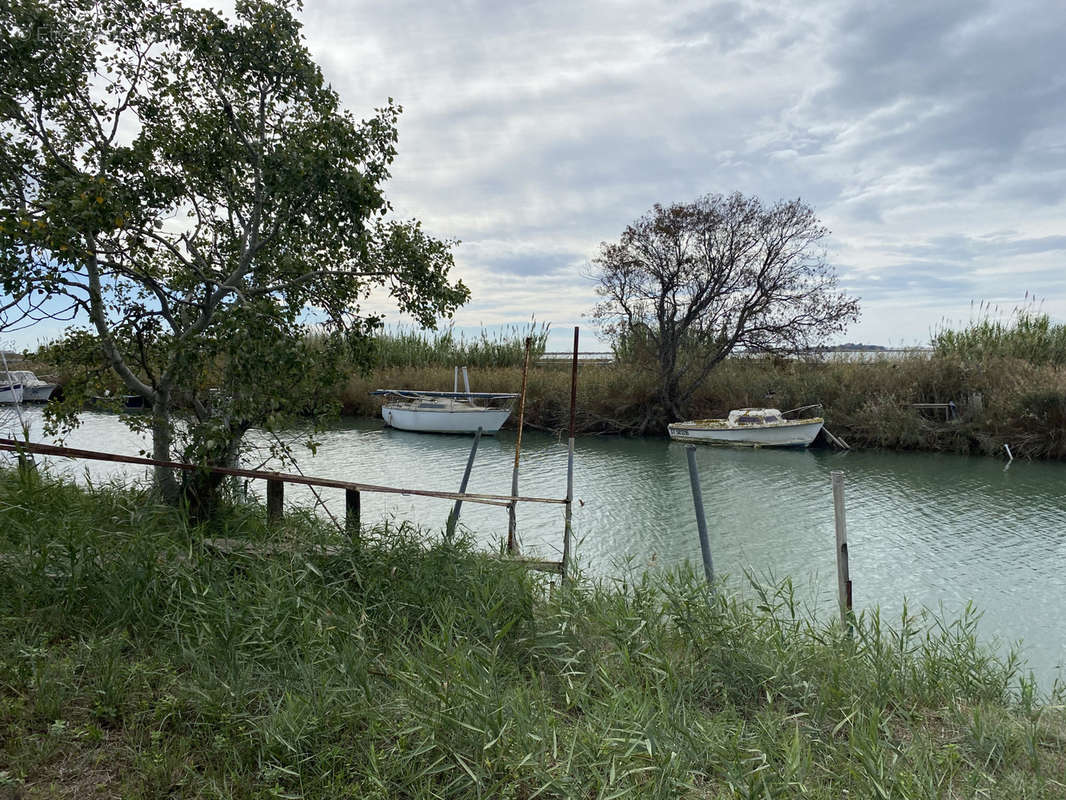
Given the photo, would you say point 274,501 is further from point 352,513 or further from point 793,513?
point 793,513

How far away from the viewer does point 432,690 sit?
3277mm

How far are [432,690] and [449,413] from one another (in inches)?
778

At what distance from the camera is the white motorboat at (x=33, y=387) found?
29036 mm

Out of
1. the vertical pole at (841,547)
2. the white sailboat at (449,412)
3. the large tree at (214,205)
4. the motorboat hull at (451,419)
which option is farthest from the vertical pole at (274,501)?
the motorboat hull at (451,419)

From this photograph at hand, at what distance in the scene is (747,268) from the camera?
22516 millimetres

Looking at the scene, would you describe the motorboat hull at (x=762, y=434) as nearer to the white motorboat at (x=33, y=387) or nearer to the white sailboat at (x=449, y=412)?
the white sailboat at (x=449, y=412)

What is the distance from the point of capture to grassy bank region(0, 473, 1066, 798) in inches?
113

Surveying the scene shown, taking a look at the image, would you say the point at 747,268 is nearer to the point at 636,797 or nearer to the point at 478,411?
the point at 478,411

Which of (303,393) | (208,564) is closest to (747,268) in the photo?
(303,393)

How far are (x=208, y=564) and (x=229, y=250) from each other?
361 cm

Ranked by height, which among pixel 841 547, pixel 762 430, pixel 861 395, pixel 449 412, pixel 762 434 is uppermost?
pixel 861 395

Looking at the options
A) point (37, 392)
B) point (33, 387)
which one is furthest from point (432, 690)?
point (37, 392)

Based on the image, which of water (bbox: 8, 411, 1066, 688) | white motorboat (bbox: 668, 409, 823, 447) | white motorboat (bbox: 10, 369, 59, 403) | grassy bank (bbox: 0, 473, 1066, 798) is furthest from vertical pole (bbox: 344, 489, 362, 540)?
white motorboat (bbox: 10, 369, 59, 403)

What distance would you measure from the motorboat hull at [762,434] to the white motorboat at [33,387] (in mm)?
25433
